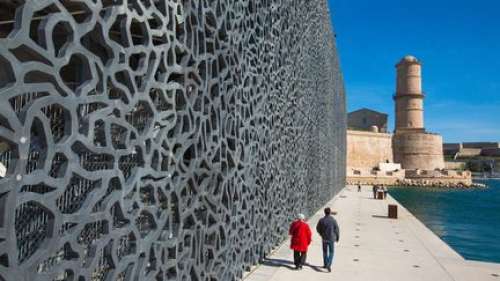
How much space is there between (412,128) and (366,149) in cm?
832

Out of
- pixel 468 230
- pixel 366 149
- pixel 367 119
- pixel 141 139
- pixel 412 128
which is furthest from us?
pixel 367 119

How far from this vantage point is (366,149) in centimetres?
5372

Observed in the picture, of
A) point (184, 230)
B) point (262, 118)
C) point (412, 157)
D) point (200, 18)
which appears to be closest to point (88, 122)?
point (184, 230)

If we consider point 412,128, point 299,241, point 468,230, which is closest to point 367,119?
point 412,128

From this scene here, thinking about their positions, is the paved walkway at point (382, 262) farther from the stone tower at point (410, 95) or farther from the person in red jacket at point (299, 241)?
the stone tower at point (410, 95)

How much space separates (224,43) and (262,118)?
83.9 inches

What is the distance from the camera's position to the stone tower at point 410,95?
184ft

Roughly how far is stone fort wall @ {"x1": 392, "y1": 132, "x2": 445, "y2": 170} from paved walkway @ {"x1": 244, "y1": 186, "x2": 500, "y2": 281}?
46609 millimetres

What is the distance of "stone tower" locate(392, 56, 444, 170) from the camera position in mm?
55250

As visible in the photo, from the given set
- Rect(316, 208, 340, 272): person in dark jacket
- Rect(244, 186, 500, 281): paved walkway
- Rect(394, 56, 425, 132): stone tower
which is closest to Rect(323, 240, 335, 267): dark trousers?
Rect(316, 208, 340, 272): person in dark jacket

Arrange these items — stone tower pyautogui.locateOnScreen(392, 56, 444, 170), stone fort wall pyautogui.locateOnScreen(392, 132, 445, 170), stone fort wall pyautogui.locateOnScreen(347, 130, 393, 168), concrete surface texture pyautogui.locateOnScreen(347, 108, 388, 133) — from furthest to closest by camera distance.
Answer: concrete surface texture pyautogui.locateOnScreen(347, 108, 388, 133)
stone tower pyautogui.locateOnScreen(392, 56, 444, 170)
stone fort wall pyautogui.locateOnScreen(392, 132, 445, 170)
stone fort wall pyautogui.locateOnScreen(347, 130, 393, 168)

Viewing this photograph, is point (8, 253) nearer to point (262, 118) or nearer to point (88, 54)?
point (88, 54)

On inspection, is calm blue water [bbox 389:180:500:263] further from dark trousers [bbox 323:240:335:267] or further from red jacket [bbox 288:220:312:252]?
red jacket [bbox 288:220:312:252]

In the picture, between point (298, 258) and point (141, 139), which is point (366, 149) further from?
point (141, 139)
